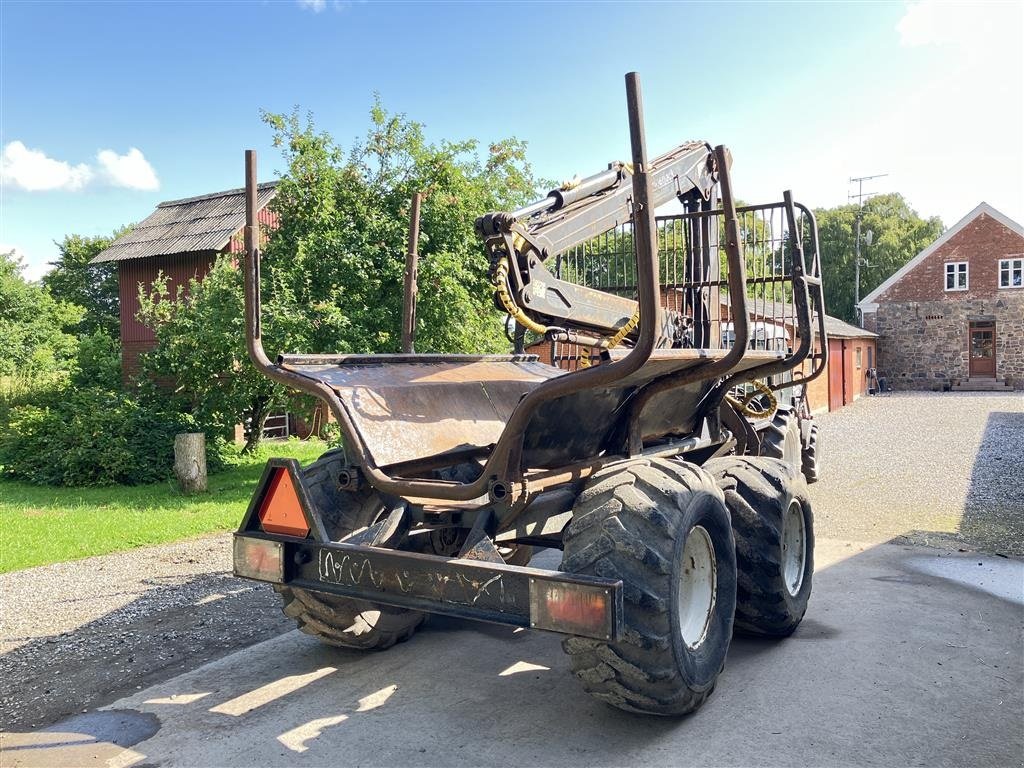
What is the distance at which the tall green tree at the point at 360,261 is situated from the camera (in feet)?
33.4

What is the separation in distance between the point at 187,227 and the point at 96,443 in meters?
8.75

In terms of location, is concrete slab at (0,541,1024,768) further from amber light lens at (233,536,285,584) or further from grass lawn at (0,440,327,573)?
grass lawn at (0,440,327,573)

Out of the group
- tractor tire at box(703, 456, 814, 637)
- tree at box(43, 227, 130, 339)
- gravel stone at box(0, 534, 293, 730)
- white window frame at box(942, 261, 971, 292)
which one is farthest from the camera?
tree at box(43, 227, 130, 339)

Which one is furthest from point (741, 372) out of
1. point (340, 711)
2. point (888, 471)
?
point (888, 471)

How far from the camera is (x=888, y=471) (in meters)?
12.3

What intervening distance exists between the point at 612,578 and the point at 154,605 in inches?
161

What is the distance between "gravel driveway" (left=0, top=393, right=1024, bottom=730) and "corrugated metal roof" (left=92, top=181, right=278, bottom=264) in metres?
10.8

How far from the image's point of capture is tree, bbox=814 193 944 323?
51094mm

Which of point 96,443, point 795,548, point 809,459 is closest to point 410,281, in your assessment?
point 795,548

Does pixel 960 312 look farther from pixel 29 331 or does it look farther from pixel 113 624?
pixel 113 624

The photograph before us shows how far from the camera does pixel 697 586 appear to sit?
3.95 m

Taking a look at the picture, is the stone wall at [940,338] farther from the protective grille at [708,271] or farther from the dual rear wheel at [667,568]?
the dual rear wheel at [667,568]

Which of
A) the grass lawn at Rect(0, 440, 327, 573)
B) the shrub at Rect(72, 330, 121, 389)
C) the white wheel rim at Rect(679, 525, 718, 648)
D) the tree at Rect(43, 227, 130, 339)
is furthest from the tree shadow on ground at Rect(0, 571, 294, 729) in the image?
the tree at Rect(43, 227, 130, 339)

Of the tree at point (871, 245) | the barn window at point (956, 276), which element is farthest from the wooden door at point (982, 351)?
the tree at point (871, 245)
